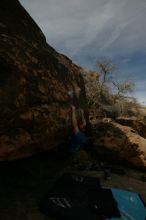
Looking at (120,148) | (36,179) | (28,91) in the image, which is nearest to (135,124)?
(120,148)

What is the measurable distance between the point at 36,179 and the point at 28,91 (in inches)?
85.1

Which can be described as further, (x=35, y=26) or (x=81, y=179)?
(x=35, y=26)

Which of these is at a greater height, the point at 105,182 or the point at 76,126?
the point at 76,126

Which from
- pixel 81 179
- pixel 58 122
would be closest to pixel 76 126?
pixel 58 122

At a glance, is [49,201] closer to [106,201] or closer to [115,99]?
[106,201]

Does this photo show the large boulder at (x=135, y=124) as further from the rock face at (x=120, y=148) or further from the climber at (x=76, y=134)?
the climber at (x=76, y=134)

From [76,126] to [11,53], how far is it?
6.40 feet

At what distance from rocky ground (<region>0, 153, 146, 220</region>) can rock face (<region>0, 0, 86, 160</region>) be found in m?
0.86

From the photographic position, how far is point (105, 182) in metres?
5.55

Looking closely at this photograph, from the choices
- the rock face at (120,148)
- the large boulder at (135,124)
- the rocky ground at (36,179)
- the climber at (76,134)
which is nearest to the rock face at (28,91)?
the climber at (76,134)

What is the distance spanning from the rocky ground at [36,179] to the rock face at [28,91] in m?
0.86

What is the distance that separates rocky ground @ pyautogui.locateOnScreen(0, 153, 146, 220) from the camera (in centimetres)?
388

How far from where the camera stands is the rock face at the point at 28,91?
3592mm

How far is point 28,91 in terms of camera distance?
12.7 ft
